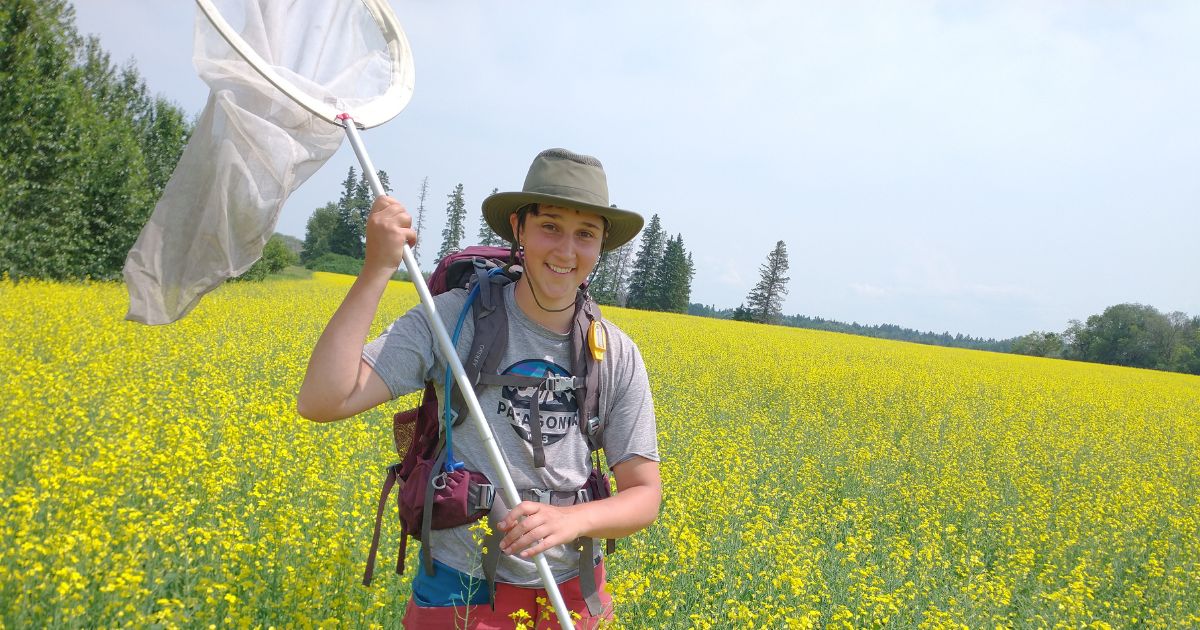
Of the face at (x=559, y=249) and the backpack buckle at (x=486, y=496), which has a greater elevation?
the face at (x=559, y=249)

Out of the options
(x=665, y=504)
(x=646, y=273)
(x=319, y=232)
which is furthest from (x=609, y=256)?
(x=665, y=504)

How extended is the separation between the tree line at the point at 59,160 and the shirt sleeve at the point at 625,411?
580 inches

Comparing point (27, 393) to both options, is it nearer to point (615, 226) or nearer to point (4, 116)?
point (615, 226)

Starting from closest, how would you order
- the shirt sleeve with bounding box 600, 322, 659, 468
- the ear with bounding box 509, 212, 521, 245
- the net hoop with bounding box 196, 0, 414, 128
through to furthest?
the net hoop with bounding box 196, 0, 414, 128 → the shirt sleeve with bounding box 600, 322, 659, 468 → the ear with bounding box 509, 212, 521, 245

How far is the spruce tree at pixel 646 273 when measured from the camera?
61688 millimetres

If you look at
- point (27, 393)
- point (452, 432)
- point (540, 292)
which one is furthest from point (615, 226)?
point (27, 393)

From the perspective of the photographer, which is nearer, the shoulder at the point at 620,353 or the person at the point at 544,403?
the person at the point at 544,403

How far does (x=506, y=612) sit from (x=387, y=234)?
3.22 ft

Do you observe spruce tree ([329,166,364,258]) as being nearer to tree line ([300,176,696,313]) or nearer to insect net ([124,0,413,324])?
tree line ([300,176,696,313])

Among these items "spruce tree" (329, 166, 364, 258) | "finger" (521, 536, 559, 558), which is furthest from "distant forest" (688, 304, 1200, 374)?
"finger" (521, 536, 559, 558)

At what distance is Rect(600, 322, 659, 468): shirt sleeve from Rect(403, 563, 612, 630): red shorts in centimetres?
36

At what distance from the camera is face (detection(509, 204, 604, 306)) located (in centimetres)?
171

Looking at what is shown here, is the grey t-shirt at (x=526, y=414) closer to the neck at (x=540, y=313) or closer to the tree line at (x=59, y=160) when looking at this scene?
the neck at (x=540, y=313)

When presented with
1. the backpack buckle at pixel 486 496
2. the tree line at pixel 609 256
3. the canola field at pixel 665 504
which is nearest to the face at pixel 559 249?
the backpack buckle at pixel 486 496
